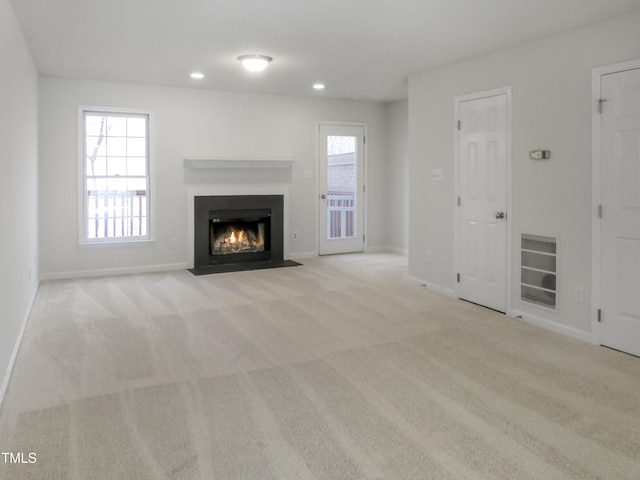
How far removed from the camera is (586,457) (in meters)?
2.18

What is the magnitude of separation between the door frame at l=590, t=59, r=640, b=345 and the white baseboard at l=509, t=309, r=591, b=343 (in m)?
0.09

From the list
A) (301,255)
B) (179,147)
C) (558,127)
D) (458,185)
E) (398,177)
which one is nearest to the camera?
(558,127)

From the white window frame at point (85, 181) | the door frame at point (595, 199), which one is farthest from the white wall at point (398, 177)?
the door frame at point (595, 199)

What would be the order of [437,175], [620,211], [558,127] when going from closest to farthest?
[620,211] < [558,127] < [437,175]

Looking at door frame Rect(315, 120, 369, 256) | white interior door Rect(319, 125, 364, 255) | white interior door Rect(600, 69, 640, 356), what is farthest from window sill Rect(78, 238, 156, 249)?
white interior door Rect(600, 69, 640, 356)

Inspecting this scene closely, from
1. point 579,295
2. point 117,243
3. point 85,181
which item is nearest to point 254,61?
point 85,181

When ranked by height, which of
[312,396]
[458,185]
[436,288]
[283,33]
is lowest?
[312,396]

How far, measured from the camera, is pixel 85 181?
6.17 metres

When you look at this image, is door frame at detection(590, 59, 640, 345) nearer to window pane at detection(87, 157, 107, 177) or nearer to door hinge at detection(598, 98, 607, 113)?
door hinge at detection(598, 98, 607, 113)

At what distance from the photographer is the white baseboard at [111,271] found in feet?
19.8

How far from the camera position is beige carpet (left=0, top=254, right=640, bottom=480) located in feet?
7.02

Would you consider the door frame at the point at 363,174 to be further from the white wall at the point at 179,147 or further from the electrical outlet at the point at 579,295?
the electrical outlet at the point at 579,295

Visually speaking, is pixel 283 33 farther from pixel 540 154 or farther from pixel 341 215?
pixel 341 215

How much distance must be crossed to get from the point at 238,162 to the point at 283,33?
2.91m
